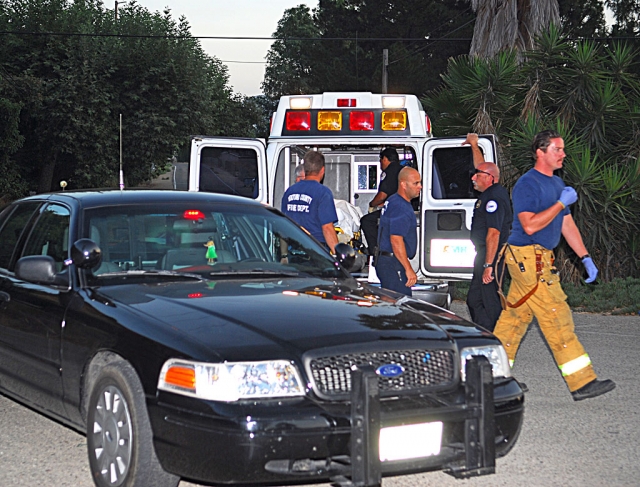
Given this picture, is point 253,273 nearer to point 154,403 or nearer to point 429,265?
point 154,403

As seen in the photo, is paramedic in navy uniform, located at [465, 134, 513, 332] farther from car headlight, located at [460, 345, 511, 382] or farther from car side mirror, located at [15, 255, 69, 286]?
car side mirror, located at [15, 255, 69, 286]

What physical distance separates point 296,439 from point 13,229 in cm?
312

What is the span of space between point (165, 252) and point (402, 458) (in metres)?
2.06

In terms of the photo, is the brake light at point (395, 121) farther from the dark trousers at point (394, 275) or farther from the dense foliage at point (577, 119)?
the dense foliage at point (577, 119)

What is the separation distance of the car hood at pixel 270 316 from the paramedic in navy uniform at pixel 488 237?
9.30 ft

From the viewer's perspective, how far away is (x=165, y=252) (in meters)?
5.68

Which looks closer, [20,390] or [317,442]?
[317,442]

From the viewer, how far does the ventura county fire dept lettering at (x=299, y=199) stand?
8.88 meters

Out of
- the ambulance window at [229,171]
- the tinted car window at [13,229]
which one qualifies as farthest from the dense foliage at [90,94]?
the tinted car window at [13,229]

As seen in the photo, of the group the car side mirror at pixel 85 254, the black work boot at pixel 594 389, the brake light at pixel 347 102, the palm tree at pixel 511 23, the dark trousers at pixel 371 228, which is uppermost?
the palm tree at pixel 511 23

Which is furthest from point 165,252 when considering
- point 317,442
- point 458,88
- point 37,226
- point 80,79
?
point 80,79

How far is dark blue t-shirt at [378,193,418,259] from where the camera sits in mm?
8148

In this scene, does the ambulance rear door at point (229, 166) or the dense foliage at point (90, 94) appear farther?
the dense foliage at point (90, 94)

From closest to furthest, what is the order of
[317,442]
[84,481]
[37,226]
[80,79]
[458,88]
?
[317,442]
[84,481]
[37,226]
[458,88]
[80,79]
